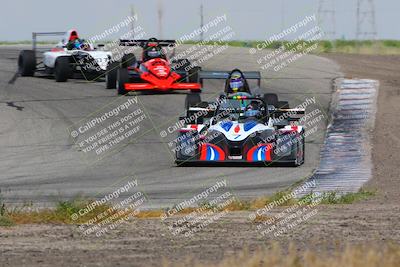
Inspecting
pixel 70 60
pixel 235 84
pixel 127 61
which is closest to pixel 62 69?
pixel 70 60

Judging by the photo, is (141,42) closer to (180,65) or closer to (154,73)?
(154,73)

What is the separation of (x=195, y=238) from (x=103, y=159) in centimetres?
963

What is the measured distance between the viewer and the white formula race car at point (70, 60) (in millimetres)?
32125

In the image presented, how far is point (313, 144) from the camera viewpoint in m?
22.5

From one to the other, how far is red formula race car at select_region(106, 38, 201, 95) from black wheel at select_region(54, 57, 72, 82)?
193cm

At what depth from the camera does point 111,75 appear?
101 ft

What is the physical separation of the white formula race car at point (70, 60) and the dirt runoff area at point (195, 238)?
18.7 metres

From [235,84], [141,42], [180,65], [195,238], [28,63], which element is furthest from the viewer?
[28,63]

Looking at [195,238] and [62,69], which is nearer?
[195,238]

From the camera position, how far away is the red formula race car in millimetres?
29078

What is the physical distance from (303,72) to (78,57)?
7.88 metres

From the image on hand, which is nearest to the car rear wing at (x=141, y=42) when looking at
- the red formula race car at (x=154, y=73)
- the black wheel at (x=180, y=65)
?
the red formula race car at (x=154, y=73)

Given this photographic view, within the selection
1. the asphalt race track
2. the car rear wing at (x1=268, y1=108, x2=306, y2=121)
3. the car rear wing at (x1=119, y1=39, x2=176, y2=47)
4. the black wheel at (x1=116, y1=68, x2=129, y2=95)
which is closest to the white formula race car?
the asphalt race track

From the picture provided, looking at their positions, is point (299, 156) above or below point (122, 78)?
below
